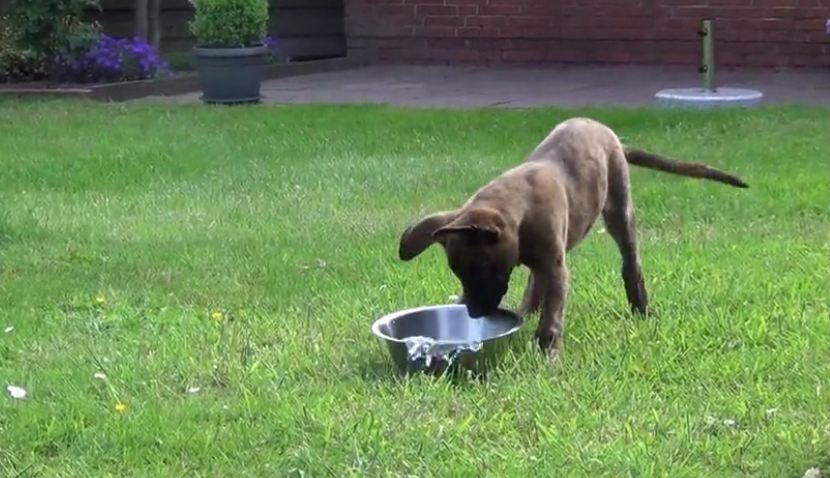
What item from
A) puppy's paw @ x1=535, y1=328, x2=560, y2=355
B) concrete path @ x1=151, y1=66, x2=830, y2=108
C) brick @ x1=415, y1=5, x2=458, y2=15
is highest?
brick @ x1=415, y1=5, x2=458, y2=15

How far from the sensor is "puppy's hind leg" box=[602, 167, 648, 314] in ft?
18.5

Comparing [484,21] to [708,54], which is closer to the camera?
[708,54]

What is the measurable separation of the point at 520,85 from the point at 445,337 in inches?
361

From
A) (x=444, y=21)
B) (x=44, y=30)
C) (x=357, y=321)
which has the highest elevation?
(x=44, y=30)

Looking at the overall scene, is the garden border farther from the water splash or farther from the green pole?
the water splash

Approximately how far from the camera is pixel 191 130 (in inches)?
430

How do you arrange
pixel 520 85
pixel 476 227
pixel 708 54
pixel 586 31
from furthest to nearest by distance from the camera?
pixel 586 31, pixel 520 85, pixel 708 54, pixel 476 227

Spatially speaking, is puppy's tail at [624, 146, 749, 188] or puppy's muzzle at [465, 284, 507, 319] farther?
puppy's tail at [624, 146, 749, 188]

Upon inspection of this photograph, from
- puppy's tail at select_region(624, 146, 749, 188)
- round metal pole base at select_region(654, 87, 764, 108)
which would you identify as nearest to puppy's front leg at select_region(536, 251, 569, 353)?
puppy's tail at select_region(624, 146, 749, 188)

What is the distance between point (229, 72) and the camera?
41.8 feet

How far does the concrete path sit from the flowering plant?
518 mm

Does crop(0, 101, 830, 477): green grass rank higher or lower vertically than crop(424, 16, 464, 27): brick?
lower

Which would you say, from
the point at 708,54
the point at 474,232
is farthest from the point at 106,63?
the point at 474,232

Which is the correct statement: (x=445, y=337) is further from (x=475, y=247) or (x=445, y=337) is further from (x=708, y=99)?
(x=708, y=99)
